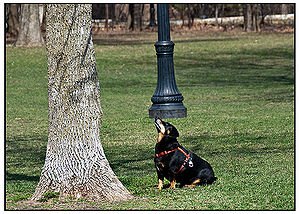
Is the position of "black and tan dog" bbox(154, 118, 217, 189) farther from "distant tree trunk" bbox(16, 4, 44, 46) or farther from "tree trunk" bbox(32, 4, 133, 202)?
"distant tree trunk" bbox(16, 4, 44, 46)

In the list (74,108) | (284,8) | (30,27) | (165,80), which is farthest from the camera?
(284,8)

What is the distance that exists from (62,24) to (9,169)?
4377 mm

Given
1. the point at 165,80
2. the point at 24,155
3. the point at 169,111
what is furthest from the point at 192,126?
the point at 169,111

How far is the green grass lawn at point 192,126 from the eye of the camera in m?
7.31

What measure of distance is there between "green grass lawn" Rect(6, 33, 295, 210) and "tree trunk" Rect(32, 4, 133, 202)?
263mm

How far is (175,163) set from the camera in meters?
7.74

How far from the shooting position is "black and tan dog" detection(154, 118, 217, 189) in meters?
7.69

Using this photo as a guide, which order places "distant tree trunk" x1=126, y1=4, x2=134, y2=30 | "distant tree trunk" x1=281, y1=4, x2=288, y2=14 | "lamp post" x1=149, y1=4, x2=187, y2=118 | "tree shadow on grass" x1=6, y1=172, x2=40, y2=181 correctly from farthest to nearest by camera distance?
"distant tree trunk" x1=281, y1=4, x2=288, y2=14, "distant tree trunk" x1=126, y1=4, x2=134, y2=30, "tree shadow on grass" x1=6, y1=172, x2=40, y2=181, "lamp post" x1=149, y1=4, x2=187, y2=118

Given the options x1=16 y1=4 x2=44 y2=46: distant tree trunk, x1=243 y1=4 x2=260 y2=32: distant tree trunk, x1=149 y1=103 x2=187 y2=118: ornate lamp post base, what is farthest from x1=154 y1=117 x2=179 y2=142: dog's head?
x1=243 y1=4 x2=260 y2=32: distant tree trunk

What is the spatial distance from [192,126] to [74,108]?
25.5 feet

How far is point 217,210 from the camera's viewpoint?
6508mm

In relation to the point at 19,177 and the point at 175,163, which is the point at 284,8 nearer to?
the point at 19,177

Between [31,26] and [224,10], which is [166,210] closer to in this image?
[31,26]

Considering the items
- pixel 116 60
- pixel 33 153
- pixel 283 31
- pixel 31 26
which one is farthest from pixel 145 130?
pixel 283 31
